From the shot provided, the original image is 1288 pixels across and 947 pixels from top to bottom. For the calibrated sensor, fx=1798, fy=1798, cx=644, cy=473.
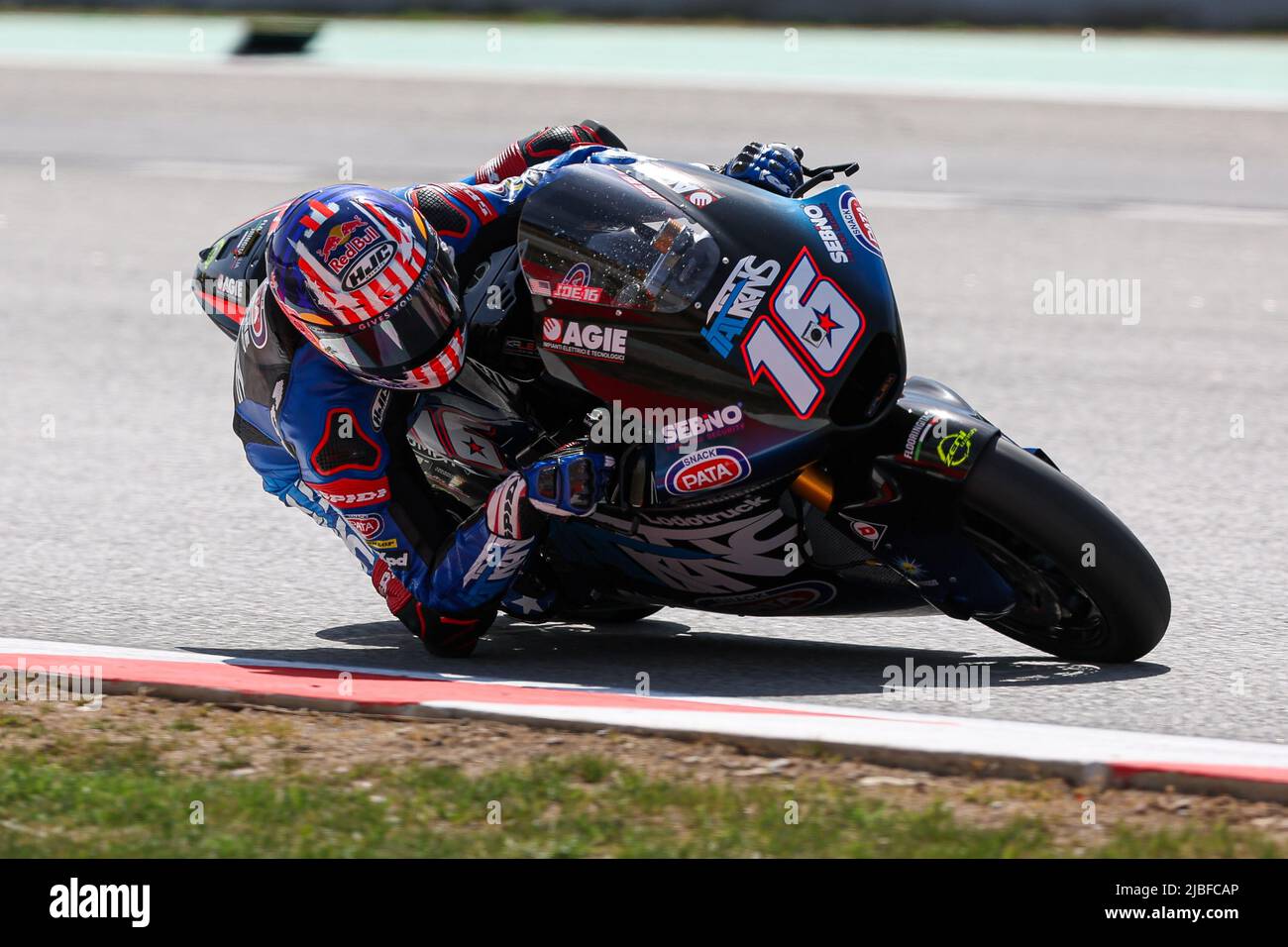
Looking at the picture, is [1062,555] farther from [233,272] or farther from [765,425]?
[233,272]

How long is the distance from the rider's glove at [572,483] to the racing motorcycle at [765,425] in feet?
0.16

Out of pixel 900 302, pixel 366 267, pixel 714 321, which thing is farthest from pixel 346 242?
pixel 900 302

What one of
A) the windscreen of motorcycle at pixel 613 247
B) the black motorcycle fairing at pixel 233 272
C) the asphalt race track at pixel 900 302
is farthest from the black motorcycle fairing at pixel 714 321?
the black motorcycle fairing at pixel 233 272

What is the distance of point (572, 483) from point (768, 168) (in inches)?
40.2

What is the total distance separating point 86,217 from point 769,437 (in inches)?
301

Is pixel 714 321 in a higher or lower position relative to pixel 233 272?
lower

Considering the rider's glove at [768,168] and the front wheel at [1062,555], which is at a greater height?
the rider's glove at [768,168]

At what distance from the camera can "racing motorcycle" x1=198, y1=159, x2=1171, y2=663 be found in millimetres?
4227

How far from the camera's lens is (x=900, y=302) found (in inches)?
357

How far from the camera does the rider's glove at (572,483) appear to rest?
4375 millimetres

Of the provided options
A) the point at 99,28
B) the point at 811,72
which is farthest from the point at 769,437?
the point at 99,28

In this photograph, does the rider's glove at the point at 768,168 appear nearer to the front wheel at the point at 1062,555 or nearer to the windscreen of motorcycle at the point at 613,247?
the windscreen of motorcycle at the point at 613,247

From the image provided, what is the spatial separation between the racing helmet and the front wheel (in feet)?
4.47
